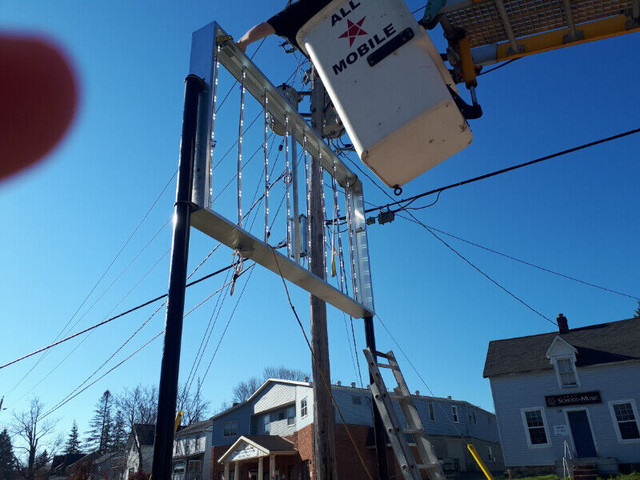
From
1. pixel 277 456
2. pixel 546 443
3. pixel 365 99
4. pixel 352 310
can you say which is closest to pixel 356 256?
pixel 352 310

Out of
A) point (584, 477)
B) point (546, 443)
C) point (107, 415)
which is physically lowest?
point (584, 477)

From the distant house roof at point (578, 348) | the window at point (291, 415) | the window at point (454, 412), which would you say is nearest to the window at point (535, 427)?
the distant house roof at point (578, 348)

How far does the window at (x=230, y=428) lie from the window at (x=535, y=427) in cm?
1987

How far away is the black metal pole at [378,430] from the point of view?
4.70 m

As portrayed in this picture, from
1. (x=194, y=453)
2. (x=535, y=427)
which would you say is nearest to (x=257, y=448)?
(x=194, y=453)

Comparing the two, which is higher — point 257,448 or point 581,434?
point 257,448

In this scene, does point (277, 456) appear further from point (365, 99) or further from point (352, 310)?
point (365, 99)

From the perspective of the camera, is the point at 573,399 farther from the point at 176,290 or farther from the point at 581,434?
the point at 176,290

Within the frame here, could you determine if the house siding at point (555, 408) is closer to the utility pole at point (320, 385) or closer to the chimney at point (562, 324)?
the chimney at point (562, 324)

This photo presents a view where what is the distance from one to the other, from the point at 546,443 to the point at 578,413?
2.04 metres

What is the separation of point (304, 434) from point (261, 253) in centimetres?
2586

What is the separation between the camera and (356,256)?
5527mm

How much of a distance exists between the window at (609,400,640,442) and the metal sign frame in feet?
71.3

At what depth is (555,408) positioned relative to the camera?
2278cm
